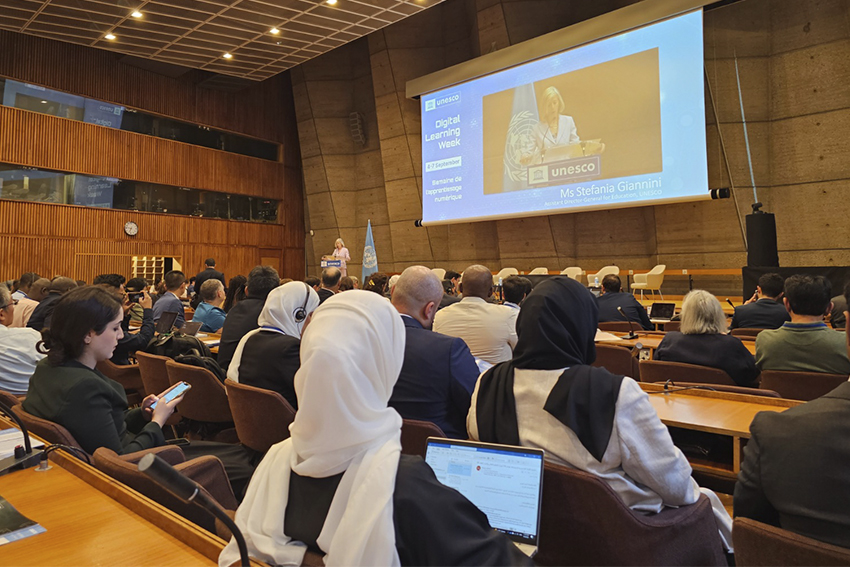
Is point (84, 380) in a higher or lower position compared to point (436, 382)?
higher

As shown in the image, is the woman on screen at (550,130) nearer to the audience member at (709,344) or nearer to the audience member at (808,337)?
the audience member at (709,344)

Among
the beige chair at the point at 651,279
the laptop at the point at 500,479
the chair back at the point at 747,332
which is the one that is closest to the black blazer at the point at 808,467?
the laptop at the point at 500,479

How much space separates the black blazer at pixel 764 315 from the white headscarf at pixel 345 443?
4.63m

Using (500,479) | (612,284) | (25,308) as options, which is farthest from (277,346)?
(612,284)

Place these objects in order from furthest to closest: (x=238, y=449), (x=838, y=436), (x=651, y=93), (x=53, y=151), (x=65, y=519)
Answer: (x=53, y=151), (x=651, y=93), (x=238, y=449), (x=65, y=519), (x=838, y=436)

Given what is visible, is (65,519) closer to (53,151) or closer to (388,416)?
(388,416)

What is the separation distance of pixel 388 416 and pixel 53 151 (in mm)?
13708

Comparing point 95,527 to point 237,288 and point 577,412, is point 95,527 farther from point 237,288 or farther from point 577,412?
point 237,288

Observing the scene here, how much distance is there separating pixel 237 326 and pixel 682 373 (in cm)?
282

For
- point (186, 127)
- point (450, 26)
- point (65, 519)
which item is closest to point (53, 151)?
point (186, 127)

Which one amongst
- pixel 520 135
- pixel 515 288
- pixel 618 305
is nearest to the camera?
pixel 515 288

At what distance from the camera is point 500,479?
5.02 ft

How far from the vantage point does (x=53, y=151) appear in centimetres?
1198

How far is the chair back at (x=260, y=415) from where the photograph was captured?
8.32ft
